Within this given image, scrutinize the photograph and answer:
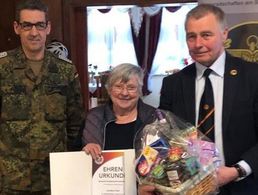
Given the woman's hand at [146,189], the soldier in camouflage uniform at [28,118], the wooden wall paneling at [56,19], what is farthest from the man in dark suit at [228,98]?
the wooden wall paneling at [56,19]

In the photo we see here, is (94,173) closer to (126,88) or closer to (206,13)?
(126,88)

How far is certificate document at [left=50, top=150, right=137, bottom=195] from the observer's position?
1.67 m

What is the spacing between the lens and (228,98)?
1.62 metres

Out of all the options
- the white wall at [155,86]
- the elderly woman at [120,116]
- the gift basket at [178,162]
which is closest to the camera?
the gift basket at [178,162]

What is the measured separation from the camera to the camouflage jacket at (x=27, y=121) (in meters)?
2.22

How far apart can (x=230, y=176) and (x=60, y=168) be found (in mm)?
672

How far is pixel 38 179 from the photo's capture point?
2.26 m

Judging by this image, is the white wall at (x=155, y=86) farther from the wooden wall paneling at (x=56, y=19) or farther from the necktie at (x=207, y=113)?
the necktie at (x=207, y=113)

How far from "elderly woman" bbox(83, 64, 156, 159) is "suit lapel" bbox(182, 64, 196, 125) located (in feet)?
0.79

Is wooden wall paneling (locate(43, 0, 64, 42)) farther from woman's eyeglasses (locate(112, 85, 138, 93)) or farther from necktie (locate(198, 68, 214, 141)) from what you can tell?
necktie (locate(198, 68, 214, 141))

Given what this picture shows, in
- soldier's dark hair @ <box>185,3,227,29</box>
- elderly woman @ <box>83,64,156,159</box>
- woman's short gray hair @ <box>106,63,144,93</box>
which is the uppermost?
soldier's dark hair @ <box>185,3,227,29</box>

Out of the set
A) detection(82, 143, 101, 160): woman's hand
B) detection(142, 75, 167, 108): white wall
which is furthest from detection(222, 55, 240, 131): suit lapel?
detection(142, 75, 167, 108): white wall

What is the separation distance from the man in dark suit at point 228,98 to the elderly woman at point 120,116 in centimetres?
32

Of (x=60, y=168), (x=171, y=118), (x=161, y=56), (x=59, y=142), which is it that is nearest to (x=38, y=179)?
(x=59, y=142)
